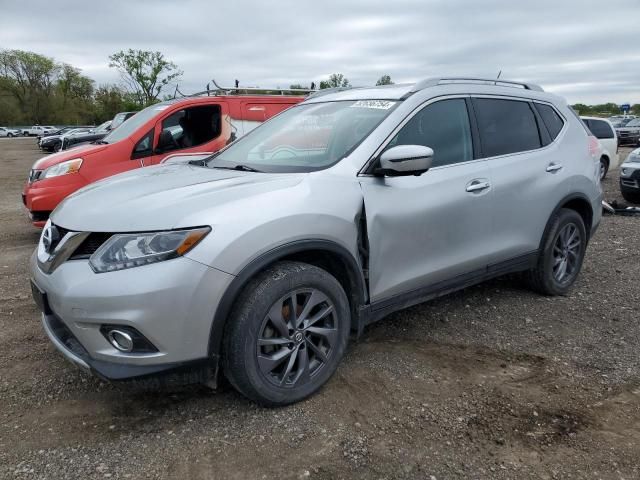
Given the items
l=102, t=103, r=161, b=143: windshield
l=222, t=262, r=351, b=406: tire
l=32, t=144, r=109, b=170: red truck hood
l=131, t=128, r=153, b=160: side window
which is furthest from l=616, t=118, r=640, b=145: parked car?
l=222, t=262, r=351, b=406: tire

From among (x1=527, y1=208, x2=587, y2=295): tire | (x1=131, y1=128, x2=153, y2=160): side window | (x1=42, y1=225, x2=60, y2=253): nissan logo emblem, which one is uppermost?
(x1=131, y1=128, x2=153, y2=160): side window

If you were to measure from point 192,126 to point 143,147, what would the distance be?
2.55 ft

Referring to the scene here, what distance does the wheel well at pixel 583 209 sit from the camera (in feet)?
15.0

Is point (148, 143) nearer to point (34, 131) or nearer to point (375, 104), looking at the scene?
point (375, 104)

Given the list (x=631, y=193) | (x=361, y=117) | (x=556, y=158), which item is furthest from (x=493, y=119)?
(x=631, y=193)

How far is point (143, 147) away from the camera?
689cm

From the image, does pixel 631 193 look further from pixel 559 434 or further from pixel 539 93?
pixel 559 434

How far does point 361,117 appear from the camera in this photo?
3.50m

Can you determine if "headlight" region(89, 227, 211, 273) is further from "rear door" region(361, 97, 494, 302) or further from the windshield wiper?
"rear door" region(361, 97, 494, 302)

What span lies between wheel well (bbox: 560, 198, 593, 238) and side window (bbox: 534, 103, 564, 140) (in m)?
0.59

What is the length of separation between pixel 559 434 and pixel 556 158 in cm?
243

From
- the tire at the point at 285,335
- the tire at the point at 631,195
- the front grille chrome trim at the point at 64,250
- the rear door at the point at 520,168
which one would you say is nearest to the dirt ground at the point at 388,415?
the tire at the point at 285,335

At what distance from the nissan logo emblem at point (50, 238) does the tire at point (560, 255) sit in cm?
353

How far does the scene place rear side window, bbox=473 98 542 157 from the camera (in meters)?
3.86
